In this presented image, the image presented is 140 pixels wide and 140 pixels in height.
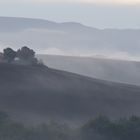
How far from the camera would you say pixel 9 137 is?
36.4 metres

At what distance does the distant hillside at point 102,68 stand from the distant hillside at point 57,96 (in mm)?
42233

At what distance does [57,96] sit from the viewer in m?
60.9

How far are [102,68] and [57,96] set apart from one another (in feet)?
233

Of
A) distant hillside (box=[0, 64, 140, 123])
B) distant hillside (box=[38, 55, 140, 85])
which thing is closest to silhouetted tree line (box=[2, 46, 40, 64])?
distant hillside (box=[0, 64, 140, 123])

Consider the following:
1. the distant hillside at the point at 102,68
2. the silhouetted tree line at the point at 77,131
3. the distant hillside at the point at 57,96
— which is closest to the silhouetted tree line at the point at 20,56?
the distant hillside at the point at 57,96

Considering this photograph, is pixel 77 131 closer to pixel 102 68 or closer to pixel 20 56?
pixel 20 56

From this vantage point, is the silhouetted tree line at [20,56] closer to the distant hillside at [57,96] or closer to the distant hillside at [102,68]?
the distant hillside at [57,96]

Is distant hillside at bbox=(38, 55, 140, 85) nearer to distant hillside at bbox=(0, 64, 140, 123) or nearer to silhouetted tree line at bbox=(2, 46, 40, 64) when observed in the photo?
silhouetted tree line at bbox=(2, 46, 40, 64)

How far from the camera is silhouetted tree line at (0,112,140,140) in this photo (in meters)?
36.9

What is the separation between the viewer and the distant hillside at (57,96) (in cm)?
5453

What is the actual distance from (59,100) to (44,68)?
14.1 meters

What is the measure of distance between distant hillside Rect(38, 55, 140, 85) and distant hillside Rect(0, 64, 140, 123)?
4223 cm

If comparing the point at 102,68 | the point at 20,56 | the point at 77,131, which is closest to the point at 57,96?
the point at 20,56

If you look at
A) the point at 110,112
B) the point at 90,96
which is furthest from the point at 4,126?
the point at 90,96
